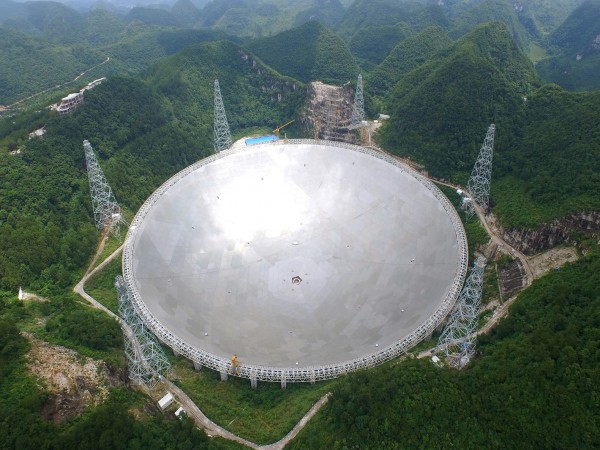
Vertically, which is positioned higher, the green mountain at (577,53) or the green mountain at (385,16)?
the green mountain at (385,16)

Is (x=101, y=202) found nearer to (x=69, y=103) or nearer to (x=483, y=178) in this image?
(x=69, y=103)

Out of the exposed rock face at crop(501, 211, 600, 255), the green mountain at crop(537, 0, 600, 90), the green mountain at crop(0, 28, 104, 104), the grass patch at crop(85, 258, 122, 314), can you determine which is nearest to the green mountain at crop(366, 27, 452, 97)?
the green mountain at crop(537, 0, 600, 90)

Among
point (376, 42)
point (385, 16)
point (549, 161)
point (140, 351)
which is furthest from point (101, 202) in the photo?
point (385, 16)

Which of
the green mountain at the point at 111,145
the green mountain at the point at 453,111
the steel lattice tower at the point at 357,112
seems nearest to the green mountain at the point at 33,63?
the green mountain at the point at 111,145

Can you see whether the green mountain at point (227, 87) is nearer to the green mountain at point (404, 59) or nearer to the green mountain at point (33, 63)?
the green mountain at point (404, 59)

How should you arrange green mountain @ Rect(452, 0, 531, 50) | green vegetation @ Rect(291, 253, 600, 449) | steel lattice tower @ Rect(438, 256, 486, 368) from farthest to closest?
green mountain @ Rect(452, 0, 531, 50) < steel lattice tower @ Rect(438, 256, 486, 368) < green vegetation @ Rect(291, 253, 600, 449)

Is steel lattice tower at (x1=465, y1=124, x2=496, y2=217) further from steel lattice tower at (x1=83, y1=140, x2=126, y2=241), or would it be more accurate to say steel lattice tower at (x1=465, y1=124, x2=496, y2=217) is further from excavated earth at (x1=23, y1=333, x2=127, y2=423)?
steel lattice tower at (x1=83, y1=140, x2=126, y2=241)
